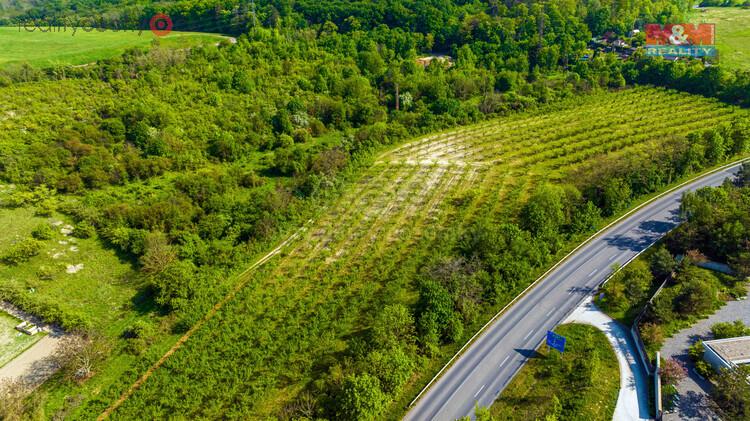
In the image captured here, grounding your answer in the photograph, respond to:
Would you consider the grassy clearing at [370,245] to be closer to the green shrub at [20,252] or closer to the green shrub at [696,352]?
the green shrub at [696,352]

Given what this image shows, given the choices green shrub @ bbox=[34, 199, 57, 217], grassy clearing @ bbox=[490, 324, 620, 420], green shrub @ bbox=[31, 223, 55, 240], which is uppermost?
green shrub @ bbox=[34, 199, 57, 217]

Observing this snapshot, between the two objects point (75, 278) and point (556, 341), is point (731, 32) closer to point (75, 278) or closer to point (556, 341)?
point (556, 341)

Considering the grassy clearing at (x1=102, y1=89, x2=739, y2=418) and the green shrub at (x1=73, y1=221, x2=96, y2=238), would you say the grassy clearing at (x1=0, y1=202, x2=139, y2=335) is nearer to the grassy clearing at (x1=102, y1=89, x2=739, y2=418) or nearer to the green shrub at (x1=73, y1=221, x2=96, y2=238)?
the green shrub at (x1=73, y1=221, x2=96, y2=238)

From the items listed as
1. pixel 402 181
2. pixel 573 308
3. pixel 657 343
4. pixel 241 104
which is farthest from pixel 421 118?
pixel 657 343

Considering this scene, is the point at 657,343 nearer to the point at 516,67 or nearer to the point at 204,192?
the point at 204,192

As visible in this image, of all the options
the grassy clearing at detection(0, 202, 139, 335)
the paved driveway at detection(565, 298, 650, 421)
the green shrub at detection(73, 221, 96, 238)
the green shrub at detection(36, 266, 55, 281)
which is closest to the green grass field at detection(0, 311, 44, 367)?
the grassy clearing at detection(0, 202, 139, 335)

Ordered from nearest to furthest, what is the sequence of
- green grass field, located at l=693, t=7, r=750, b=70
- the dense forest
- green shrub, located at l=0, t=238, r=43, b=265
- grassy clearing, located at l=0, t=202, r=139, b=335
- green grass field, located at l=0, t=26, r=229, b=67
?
the dense forest < grassy clearing, located at l=0, t=202, r=139, b=335 < green shrub, located at l=0, t=238, r=43, b=265 < green grass field, located at l=0, t=26, r=229, b=67 < green grass field, located at l=693, t=7, r=750, b=70

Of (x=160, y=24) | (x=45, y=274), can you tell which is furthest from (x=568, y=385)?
(x=160, y=24)
